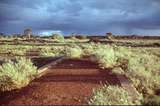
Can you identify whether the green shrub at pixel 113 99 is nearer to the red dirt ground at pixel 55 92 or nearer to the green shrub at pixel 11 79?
the red dirt ground at pixel 55 92

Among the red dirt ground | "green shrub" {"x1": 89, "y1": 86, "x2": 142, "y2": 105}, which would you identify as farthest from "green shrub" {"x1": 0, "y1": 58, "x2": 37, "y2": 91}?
"green shrub" {"x1": 89, "y1": 86, "x2": 142, "y2": 105}

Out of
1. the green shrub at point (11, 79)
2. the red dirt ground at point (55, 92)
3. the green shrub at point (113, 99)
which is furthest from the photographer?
the green shrub at point (11, 79)

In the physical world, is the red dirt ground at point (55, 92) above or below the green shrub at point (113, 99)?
below

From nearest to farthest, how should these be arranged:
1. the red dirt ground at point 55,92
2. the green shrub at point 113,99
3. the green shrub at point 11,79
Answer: the green shrub at point 113,99
the red dirt ground at point 55,92
the green shrub at point 11,79

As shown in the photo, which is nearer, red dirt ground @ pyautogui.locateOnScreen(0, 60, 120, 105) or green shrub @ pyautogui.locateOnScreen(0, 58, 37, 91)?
red dirt ground @ pyautogui.locateOnScreen(0, 60, 120, 105)

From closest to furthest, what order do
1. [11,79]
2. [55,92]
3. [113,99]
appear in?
1. [113,99]
2. [55,92]
3. [11,79]

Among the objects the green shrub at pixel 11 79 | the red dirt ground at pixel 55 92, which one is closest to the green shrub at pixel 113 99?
the red dirt ground at pixel 55 92

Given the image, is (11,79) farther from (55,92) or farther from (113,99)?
(113,99)

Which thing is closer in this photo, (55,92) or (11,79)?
(55,92)

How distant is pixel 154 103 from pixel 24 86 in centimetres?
939

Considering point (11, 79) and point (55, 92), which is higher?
point (11, 79)

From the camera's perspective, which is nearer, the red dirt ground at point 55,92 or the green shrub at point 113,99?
the green shrub at point 113,99

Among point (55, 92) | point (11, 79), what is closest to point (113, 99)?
point (55, 92)

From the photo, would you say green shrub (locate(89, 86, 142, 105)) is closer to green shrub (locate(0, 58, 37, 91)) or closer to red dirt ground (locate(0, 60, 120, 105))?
red dirt ground (locate(0, 60, 120, 105))
